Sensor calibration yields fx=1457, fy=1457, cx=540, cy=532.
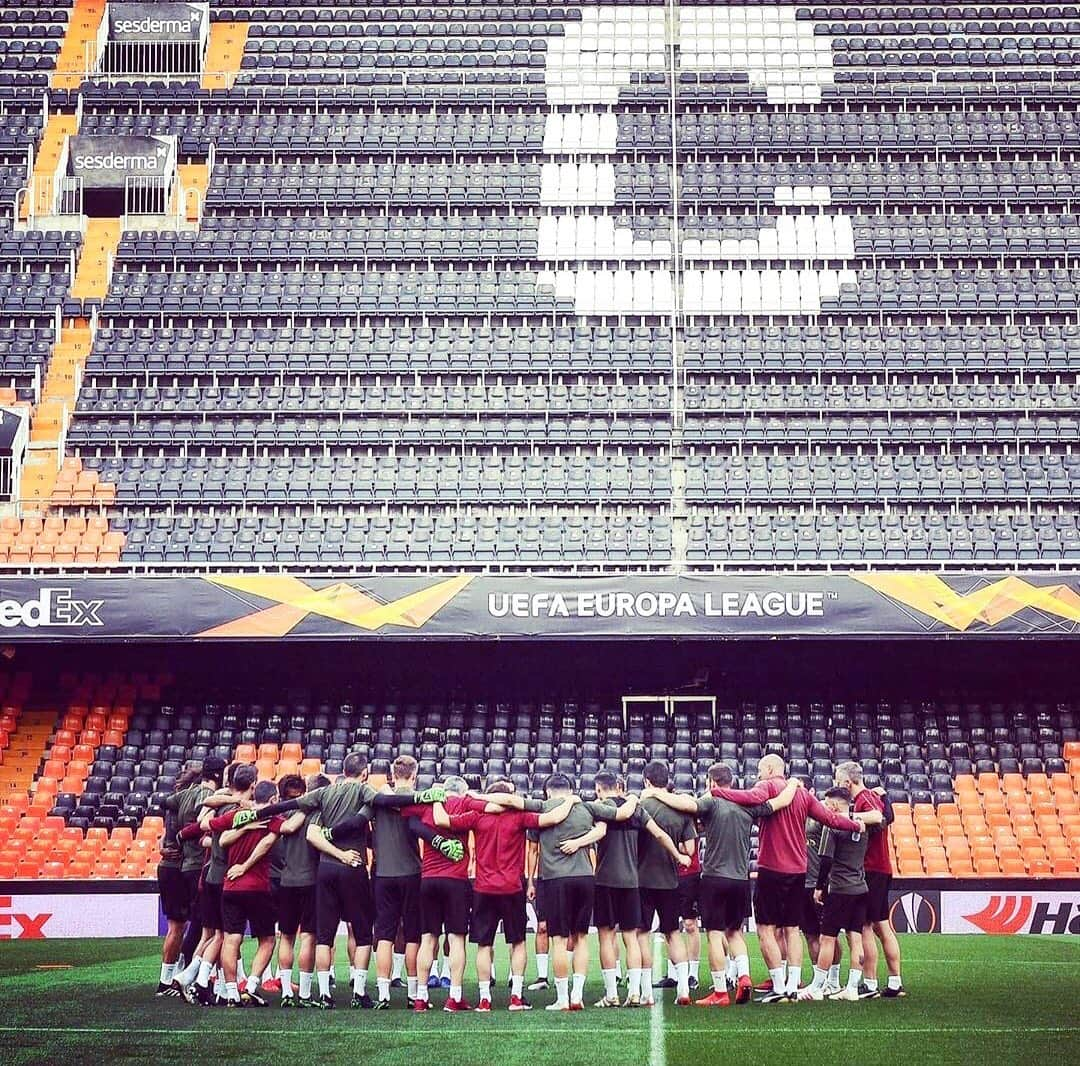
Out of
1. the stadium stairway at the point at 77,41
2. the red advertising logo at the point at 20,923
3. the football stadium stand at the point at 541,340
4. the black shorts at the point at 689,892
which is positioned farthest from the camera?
the stadium stairway at the point at 77,41

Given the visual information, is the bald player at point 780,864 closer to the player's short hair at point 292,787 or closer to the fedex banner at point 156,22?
the player's short hair at point 292,787

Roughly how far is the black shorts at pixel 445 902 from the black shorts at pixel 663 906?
1.33 metres

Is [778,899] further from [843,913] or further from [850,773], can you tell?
[850,773]

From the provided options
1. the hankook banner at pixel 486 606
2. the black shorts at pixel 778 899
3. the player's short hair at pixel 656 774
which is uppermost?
the hankook banner at pixel 486 606

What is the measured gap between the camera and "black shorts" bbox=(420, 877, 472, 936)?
1068 centimetres

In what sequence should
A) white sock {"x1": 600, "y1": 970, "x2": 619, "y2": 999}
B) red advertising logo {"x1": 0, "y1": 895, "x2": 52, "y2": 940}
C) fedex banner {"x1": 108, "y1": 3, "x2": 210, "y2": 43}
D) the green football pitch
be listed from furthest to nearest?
1. fedex banner {"x1": 108, "y1": 3, "x2": 210, "y2": 43}
2. red advertising logo {"x1": 0, "y1": 895, "x2": 52, "y2": 940}
3. white sock {"x1": 600, "y1": 970, "x2": 619, "y2": 999}
4. the green football pitch

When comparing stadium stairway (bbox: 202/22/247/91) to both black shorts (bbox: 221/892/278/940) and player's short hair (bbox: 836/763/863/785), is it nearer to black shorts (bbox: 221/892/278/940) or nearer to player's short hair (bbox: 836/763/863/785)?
black shorts (bbox: 221/892/278/940)

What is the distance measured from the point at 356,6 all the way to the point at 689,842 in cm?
2819

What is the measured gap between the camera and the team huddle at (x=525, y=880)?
10.7 meters

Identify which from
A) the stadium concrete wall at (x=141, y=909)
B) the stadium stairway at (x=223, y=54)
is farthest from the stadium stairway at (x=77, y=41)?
the stadium concrete wall at (x=141, y=909)

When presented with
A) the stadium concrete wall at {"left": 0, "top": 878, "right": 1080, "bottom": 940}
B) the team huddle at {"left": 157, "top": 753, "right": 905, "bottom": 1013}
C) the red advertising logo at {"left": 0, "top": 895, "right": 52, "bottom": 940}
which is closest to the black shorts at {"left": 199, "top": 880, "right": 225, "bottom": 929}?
the team huddle at {"left": 157, "top": 753, "right": 905, "bottom": 1013}

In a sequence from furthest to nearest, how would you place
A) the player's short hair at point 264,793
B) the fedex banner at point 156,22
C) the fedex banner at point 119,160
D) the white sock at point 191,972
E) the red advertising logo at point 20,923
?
the fedex banner at point 156,22 < the fedex banner at point 119,160 < the red advertising logo at point 20,923 < the white sock at point 191,972 < the player's short hair at point 264,793

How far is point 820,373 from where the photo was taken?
26.4 metres

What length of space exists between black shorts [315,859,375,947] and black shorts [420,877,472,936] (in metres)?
0.46
